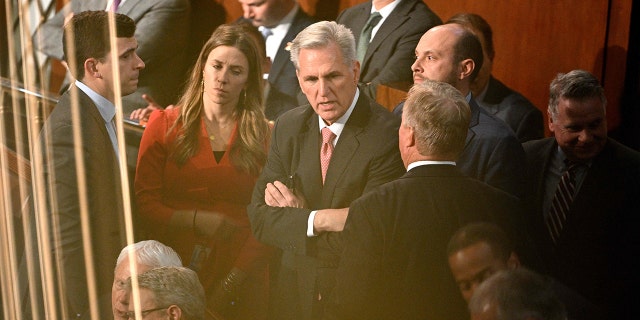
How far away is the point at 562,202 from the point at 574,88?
0.46 metres

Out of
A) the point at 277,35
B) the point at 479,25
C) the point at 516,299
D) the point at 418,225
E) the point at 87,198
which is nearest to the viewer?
the point at 516,299

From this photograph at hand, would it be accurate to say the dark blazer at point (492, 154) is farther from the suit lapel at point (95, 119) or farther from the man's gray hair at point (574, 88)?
the suit lapel at point (95, 119)

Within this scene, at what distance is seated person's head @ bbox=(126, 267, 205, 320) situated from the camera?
3.66 metres

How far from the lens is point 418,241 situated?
11.8 feet

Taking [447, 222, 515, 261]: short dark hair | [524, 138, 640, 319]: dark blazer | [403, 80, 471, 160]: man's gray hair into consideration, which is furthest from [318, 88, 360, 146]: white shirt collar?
[524, 138, 640, 319]: dark blazer

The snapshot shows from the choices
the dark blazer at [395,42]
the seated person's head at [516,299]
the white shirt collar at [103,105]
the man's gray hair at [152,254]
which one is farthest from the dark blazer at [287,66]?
the seated person's head at [516,299]

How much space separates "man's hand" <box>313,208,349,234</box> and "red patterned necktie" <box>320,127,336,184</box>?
161mm

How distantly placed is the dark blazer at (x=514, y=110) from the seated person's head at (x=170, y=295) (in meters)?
1.41

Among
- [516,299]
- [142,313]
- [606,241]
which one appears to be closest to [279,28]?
[142,313]

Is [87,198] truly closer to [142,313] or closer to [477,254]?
[142,313]

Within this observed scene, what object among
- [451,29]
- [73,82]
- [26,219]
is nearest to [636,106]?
[451,29]

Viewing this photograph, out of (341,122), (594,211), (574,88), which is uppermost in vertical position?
(574,88)

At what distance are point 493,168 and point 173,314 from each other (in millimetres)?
1411

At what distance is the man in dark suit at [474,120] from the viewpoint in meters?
3.61
